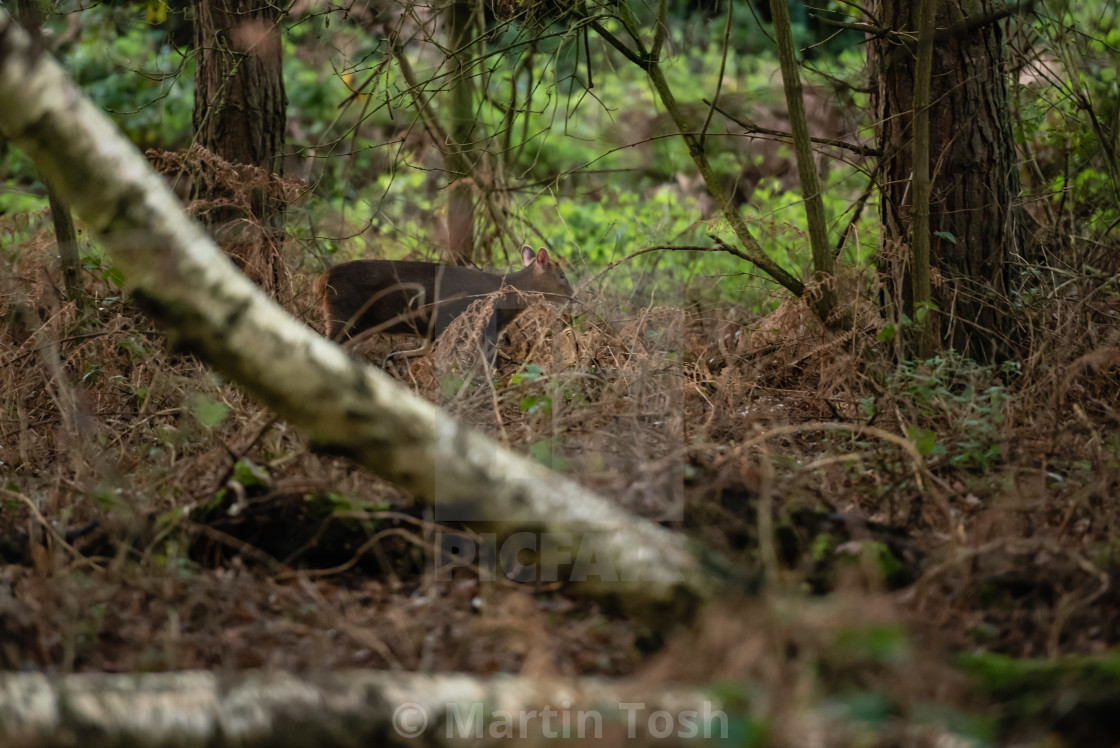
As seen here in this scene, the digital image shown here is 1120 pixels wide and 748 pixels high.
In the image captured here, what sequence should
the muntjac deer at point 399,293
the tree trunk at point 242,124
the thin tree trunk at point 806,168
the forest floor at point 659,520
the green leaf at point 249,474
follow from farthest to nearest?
the muntjac deer at point 399,293 < the tree trunk at point 242,124 < the thin tree trunk at point 806,168 < the green leaf at point 249,474 < the forest floor at point 659,520

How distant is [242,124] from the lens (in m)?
6.61

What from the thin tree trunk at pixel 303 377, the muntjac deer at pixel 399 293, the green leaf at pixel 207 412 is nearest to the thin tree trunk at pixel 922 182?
the muntjac deer at pixel 399 293

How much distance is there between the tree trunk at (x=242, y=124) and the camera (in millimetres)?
6125

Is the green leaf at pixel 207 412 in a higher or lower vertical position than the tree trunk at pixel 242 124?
lower

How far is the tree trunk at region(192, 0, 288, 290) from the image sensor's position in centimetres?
612

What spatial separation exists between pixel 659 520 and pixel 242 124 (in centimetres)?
481

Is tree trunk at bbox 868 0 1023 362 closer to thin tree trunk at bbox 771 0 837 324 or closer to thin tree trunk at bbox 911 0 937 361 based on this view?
thin tree trunk at bbox 911 0 937 361

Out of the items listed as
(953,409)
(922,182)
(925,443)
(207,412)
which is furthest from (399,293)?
(925,443)

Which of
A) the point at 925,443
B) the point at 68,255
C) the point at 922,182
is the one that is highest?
the point at 922,182

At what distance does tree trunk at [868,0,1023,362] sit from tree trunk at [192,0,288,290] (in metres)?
3.70

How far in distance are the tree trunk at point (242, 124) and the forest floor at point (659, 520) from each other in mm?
1255

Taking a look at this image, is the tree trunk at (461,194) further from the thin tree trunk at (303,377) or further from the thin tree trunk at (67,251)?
the thin tree trunk at (303,377)

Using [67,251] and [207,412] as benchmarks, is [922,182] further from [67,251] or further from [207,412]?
[67,251]

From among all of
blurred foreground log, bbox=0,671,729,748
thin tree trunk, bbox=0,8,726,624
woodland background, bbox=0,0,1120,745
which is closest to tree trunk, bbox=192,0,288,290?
woodland background, bbox=0,0,1120,745
